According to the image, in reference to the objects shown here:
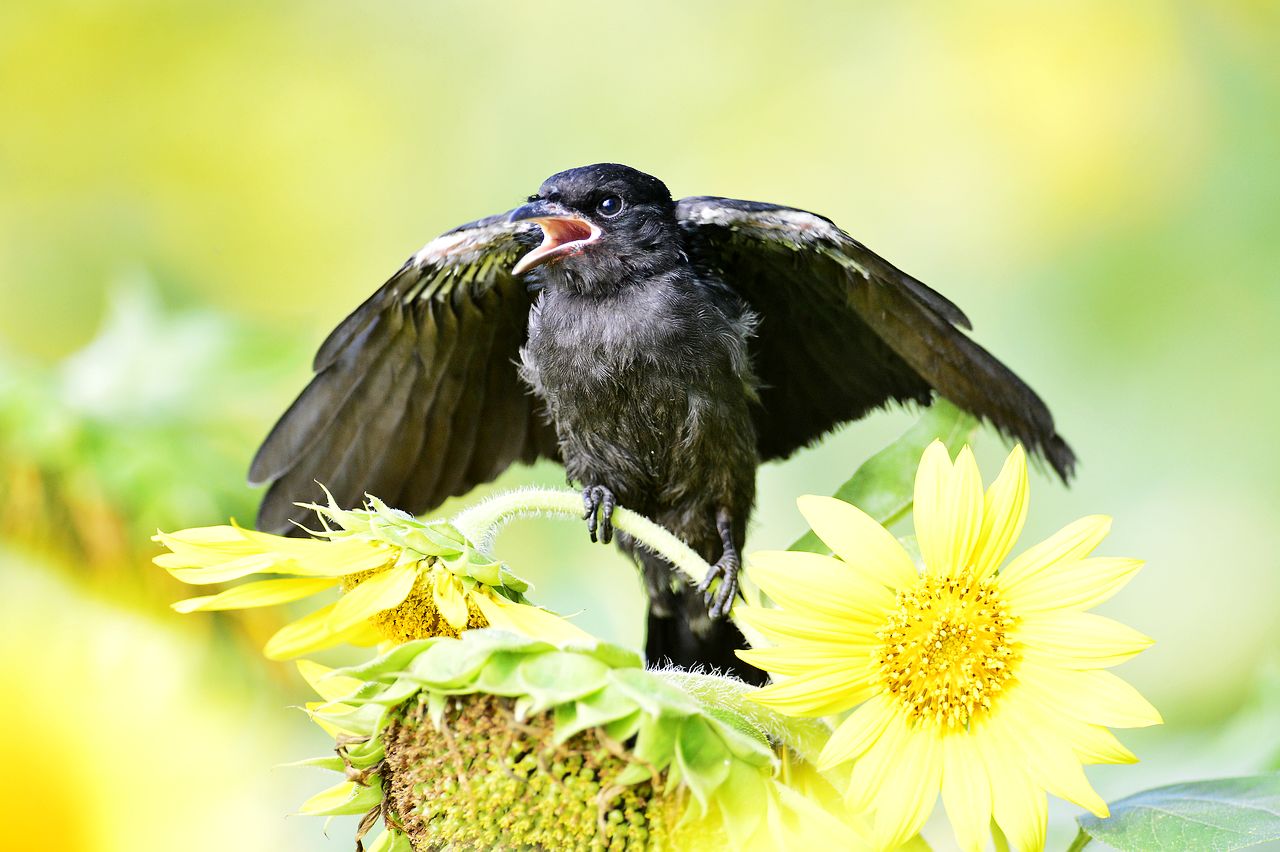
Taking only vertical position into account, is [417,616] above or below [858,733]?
below

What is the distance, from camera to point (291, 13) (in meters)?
2.04

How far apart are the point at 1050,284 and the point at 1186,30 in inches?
16.9

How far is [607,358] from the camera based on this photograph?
3.83ft

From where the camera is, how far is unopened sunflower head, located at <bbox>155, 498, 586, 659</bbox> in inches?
27.8

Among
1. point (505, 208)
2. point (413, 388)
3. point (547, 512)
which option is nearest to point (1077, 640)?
point (547, 512)

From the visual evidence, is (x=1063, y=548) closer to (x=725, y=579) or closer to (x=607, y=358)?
(x=725, y=579)

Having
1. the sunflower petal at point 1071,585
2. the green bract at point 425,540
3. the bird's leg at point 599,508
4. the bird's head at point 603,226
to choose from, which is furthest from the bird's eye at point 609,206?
the sunflower petal at point 1071,585

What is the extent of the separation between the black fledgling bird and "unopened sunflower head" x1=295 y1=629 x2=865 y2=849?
46 centimetres

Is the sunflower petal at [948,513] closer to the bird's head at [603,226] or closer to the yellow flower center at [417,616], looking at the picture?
the yellow flower center at [417,616]

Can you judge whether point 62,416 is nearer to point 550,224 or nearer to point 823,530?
point 550,224

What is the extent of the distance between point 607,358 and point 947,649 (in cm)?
56

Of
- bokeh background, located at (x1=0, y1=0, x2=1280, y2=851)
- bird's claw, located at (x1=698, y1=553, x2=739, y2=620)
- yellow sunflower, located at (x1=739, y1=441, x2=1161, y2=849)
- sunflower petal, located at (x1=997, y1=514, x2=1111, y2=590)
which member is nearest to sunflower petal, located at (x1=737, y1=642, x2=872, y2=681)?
yellow sunflower, located at (x1=739, y1=441, x2=1161, y2=849)

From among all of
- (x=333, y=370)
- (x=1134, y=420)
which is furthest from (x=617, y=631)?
(x=1134, y=420)

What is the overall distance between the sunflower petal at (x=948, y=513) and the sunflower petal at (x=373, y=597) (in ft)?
1.02
